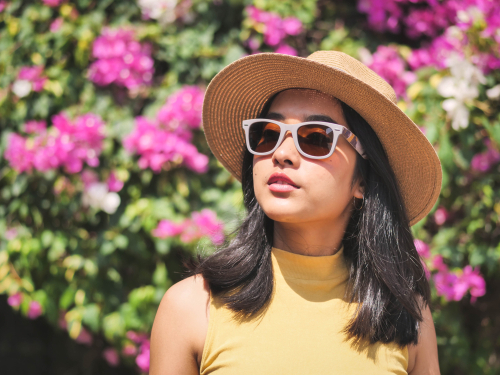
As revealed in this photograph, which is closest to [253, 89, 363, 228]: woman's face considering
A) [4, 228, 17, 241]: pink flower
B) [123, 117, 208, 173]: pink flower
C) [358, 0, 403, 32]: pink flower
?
[123, 117, 208, 173]: pink flower

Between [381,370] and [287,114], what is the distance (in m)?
0.78

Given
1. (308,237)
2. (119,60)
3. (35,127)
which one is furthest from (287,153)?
(35,127)

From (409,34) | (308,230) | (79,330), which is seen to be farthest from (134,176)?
(409,34)

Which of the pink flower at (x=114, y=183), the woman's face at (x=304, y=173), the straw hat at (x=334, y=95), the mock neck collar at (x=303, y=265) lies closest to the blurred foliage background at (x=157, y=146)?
the pink flower at (x=114, y=183)

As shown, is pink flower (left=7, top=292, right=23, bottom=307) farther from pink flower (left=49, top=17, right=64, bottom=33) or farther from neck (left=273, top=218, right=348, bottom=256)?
neck (left=273, top=218, right=348, bottom=256)

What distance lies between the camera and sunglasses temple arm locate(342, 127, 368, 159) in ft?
4.57

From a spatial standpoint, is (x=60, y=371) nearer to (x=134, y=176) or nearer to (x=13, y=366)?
(x=13, y=366)

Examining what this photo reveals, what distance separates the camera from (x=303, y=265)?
1.45 m

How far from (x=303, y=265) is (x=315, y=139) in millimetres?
389

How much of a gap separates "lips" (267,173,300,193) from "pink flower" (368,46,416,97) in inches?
60.7

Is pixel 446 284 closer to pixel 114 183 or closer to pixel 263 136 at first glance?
pixel 263 136

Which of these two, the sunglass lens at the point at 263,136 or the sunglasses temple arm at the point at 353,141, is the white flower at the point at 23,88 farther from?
the sunglasses temple arm at the point at 353,141

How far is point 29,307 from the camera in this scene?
2592 mm

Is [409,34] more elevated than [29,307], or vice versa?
[409,34]
